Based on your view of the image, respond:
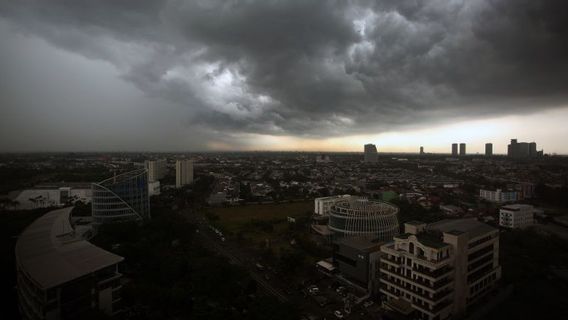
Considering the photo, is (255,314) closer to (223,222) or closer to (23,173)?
(223,222)

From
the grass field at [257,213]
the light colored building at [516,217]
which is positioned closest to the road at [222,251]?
the grass field at [257,213]

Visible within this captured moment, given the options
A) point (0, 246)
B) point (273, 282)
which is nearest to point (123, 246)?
point (0, 246)

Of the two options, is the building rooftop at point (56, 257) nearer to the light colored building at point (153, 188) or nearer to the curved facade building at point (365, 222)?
the curved facade building at point (365, 222)

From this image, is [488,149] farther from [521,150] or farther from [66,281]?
[66,281]

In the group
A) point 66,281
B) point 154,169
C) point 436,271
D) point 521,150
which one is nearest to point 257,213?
point 66,281

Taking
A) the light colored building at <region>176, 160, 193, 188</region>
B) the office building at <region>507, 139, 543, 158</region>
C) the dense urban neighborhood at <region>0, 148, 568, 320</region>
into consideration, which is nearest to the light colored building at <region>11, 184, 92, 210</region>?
the dense urban neighborhood at <region>0, 148, 568, 320</region>

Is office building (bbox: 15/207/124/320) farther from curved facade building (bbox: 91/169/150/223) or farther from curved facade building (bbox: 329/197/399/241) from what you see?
curved facade building (bbox: 329/197/399/241)
